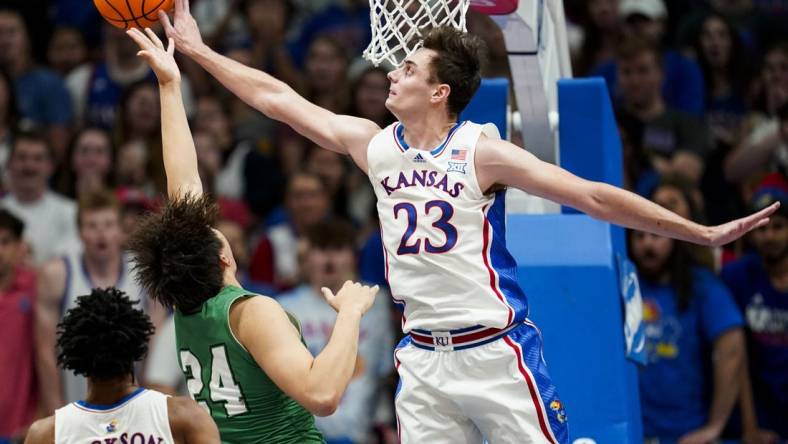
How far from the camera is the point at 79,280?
28.8ft

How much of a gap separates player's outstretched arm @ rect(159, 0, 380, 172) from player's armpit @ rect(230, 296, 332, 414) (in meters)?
1.05

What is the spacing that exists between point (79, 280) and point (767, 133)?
508 centimetres

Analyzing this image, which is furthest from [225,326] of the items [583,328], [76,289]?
[76,289]

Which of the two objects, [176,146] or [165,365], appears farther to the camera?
[165,365]

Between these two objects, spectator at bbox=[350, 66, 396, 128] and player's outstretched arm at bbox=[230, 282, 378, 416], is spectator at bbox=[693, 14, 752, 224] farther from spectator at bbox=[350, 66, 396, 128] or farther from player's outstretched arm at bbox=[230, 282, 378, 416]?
player's outstretched arm at bbox=[230, 282, 378, 416]

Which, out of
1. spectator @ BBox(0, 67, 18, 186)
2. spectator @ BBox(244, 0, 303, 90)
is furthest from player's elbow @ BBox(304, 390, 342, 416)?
spectator @ BBox(244, 0, 303, 90)

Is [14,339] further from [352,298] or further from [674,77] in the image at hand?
[674,77]

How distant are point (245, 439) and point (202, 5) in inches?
326

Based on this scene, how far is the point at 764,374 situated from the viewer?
8609mm

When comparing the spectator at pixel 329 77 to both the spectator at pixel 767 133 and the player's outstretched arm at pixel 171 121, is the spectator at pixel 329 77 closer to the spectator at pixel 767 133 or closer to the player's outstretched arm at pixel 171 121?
the spectator at pixel 767 133

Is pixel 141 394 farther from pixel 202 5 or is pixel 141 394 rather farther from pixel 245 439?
pixel 202 5

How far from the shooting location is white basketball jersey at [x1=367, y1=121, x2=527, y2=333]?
16.9 ft

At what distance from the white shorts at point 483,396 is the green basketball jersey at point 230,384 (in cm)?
45

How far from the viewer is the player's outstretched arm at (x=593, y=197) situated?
4.86 meters
